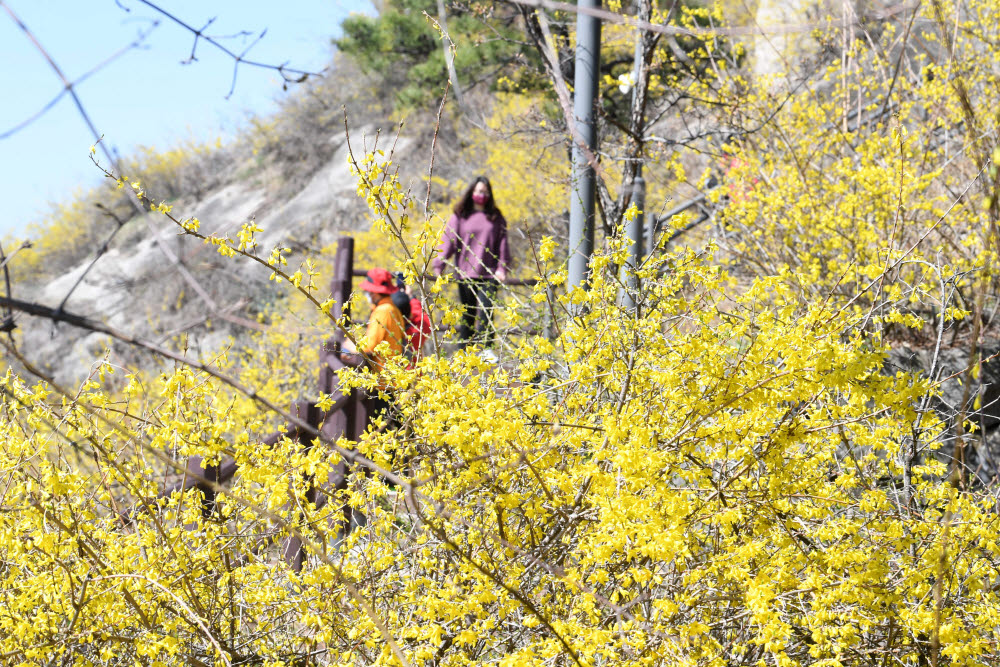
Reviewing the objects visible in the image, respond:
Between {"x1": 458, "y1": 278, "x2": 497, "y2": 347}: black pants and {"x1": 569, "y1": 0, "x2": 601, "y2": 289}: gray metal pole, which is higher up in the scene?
{"x1": 569, "y1": 0, "x2": 601, "y2": 289}: gray metal pole

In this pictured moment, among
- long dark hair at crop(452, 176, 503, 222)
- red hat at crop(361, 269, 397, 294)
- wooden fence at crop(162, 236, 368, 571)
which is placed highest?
long dark hair at crop(452, 176, 503, 222)

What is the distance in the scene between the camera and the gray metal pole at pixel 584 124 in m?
4.06

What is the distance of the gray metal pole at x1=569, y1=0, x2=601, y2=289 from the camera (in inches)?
160

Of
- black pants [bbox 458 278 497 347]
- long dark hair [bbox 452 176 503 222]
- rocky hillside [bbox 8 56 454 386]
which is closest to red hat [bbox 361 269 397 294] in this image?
black pants [bbox 458 278 497 347]

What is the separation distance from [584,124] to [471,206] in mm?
2385

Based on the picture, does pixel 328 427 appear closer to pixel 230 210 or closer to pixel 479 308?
pixel 479 308

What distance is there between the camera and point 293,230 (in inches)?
619

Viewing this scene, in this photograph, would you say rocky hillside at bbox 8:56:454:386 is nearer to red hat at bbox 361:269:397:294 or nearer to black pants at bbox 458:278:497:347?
black pants at bbox 458:278:497:347

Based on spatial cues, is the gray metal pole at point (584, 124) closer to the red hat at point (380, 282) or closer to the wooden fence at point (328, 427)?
the wooden fence at point (328, 427)

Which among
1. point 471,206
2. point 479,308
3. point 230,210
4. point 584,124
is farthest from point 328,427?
point 230,210

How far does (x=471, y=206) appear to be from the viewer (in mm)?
6461

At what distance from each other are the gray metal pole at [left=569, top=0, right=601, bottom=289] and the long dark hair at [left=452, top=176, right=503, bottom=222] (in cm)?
213

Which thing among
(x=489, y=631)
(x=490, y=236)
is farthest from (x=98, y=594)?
(x=490, y=236)

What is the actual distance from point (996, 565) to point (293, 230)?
14.6 meters
